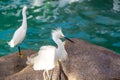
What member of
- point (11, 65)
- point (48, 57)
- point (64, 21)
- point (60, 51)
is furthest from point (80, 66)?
point (64, 21)

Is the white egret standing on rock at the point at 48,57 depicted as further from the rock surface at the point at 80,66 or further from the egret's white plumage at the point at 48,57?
the rock surface at the point at 80,66

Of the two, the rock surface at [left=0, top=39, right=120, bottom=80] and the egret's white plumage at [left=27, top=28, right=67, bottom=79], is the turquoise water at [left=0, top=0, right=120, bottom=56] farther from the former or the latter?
the egret's white plumage at [left=27, top=28, right=67, bottom=79]

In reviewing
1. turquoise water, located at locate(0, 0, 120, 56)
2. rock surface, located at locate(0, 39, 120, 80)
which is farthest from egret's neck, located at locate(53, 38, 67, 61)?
turquoise water, located at locate(0, 0, 120, 56)

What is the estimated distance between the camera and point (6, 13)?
16.3 meters

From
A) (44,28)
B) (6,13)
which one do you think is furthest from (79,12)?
(6,13)

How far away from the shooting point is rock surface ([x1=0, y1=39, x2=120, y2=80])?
8438 millimetres

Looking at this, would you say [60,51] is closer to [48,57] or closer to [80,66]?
[48,57]

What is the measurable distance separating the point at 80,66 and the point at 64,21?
6.73 m

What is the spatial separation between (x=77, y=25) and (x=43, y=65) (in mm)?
7034

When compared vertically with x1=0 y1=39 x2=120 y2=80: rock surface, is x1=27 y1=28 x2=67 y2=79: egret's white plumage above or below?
above

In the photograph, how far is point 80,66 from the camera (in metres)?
8.66

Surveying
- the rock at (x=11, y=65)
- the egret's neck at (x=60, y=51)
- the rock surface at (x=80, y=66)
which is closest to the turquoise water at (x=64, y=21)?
the rock at (x=11, y=65)

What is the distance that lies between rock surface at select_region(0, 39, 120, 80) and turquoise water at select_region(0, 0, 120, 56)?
400cm

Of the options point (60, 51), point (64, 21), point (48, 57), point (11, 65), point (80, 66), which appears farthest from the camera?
point (64, 21)
